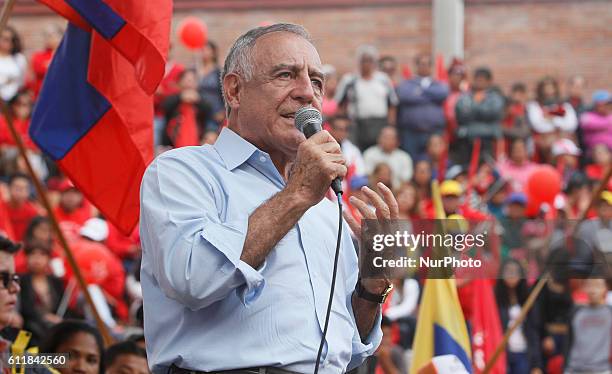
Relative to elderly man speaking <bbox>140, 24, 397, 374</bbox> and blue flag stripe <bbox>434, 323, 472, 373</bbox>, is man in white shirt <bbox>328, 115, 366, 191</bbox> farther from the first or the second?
elderly man speaking <bbox>140, 24, 397, 374</bbox>

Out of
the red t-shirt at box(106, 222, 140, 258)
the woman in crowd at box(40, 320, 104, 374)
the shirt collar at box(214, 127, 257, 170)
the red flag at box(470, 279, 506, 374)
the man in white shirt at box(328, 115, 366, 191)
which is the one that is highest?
the man in white shirt at box(328, 115, 366, 191)

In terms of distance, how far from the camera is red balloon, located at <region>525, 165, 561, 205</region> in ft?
47.3

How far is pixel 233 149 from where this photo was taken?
435 cm

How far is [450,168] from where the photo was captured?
15945mm

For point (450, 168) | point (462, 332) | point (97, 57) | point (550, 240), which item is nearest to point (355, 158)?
point (450, 168)

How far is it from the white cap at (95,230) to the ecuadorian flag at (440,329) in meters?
4.40

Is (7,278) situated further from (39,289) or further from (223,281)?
(39,289)

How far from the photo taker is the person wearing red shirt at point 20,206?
41.2 feet

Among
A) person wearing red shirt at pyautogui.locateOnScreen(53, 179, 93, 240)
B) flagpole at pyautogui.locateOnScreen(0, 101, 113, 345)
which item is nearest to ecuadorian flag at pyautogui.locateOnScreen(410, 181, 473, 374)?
flagpole at pyautogui.locateOnScreen(0, 101, 113, 345)

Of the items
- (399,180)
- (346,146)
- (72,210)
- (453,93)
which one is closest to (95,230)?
(72,210)

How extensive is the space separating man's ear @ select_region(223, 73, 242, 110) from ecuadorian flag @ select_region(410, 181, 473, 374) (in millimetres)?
3765

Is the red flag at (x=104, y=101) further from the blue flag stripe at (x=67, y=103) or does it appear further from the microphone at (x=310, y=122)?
the microphone at (x=310, y=122)

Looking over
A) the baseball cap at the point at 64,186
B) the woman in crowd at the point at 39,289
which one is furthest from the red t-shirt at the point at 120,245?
the woman in crowd at the point at 39,289

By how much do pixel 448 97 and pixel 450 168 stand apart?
1291 mm
